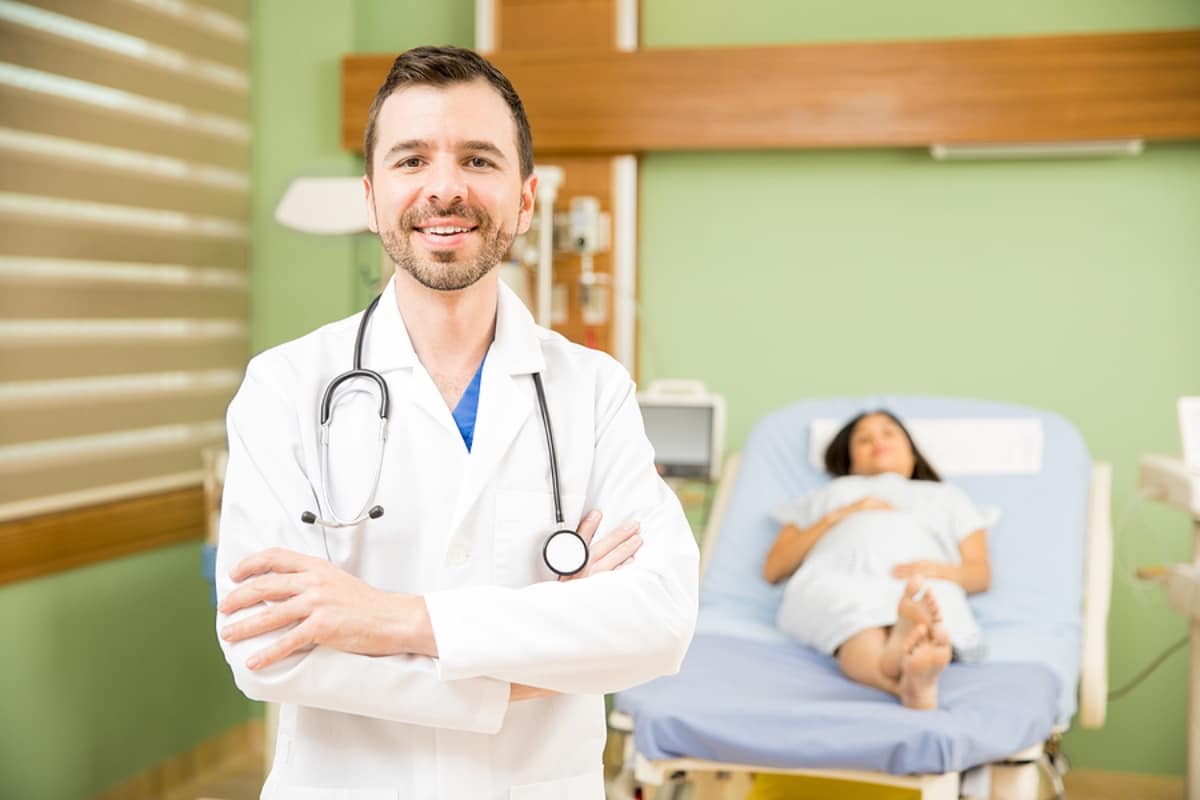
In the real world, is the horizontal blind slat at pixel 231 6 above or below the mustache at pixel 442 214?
above

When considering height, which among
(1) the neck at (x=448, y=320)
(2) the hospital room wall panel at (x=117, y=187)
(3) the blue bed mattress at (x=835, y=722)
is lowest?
(3) the blue bed mattress at (x=835, y=722)

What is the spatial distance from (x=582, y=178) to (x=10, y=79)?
5.09ft

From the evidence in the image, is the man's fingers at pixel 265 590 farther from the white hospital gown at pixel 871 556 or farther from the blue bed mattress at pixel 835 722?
the white hospital gown at pixel 871 556

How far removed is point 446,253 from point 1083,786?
2965 mm

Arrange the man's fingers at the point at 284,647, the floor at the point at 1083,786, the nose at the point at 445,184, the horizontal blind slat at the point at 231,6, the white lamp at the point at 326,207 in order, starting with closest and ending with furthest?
the man's fingers at the point at 284,647 → the nose at the point at 445,184 → the white lamp at the point at 326,207 → the floor at the point at 1083,786 → the horizontal blind slat at the point at 231,6

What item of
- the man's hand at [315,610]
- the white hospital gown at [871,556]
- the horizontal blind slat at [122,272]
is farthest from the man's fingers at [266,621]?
the horizontal blind slat at [122,272]

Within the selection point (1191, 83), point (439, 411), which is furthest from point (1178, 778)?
point (439, 411)

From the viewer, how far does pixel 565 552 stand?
1310 mm

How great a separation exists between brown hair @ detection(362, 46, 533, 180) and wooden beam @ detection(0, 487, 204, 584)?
73.7 inches

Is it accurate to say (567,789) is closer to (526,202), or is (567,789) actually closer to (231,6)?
(526,202)

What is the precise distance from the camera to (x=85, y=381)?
307 centimetres

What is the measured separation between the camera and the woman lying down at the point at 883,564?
2.39 meters

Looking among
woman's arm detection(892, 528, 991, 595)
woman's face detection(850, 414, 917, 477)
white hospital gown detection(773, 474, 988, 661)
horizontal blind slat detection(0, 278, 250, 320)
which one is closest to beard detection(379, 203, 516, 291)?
white hospital gown detection(773, 474, 988, 661)

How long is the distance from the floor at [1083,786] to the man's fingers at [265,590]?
7.81 feet
